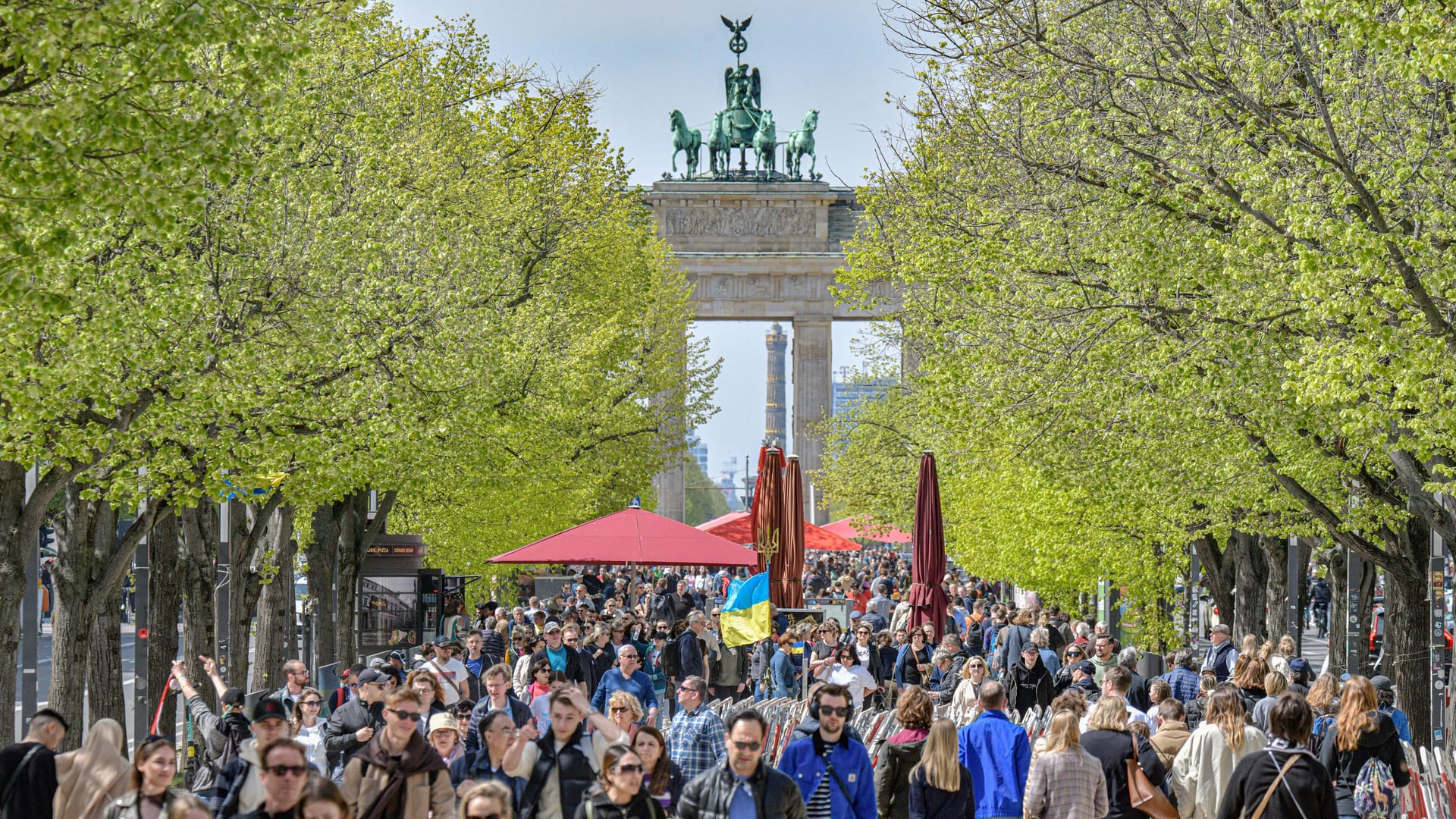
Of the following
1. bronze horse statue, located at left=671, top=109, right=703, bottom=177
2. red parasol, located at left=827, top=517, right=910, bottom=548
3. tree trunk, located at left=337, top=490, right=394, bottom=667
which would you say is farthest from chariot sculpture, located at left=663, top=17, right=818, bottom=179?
tree trunk, located at left=337, top=490, right=394, bottom=667

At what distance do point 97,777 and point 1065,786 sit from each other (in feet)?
16.7

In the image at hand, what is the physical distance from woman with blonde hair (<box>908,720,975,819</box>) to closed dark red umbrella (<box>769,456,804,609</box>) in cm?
1143

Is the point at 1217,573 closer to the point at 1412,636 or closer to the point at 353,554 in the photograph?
the point at 1412,636

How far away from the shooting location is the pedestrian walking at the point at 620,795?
8.23 metres

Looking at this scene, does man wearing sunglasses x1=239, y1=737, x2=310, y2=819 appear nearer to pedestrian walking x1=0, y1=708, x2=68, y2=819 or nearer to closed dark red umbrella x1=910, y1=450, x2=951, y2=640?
pedestrian walking x1=0, y1=708, x2=68, y2=819

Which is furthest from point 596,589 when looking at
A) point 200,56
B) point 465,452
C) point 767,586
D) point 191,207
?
point 191,207

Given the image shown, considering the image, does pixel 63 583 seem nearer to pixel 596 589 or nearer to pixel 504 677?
pixel 504 677

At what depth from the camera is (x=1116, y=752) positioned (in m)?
10.4

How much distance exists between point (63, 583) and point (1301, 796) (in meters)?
11.8

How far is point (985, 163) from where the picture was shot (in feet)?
65.3

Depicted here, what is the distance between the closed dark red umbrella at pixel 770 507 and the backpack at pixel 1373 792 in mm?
10335

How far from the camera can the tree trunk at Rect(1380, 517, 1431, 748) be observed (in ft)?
65.3

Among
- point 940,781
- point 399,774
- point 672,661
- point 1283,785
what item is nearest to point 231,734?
point 399,774

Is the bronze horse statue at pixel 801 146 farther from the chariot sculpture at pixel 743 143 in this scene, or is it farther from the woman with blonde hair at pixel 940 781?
the woman with blonde hair at pixel 940 781
